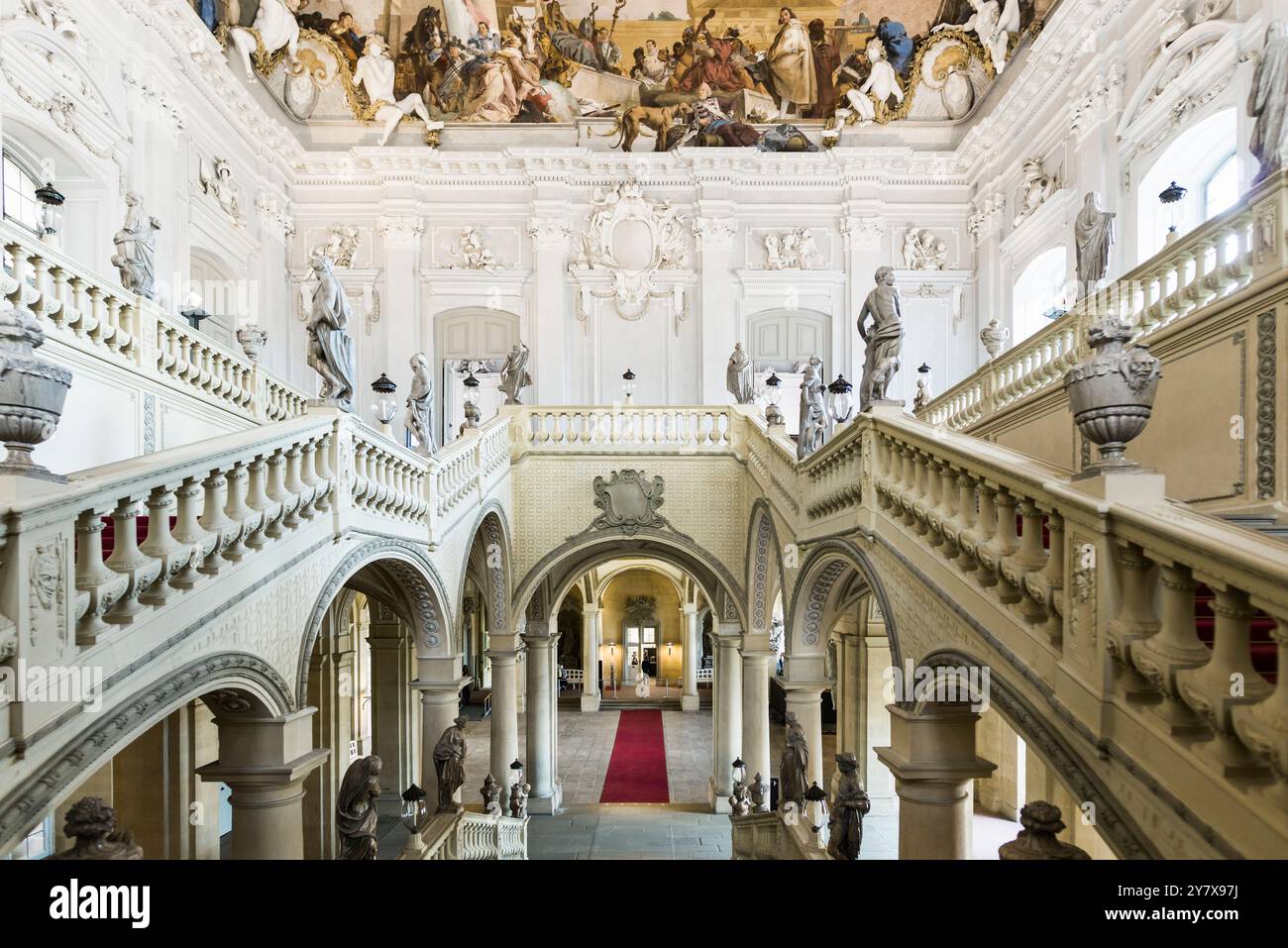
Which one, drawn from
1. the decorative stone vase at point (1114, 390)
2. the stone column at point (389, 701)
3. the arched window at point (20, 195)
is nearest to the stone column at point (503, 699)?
the stone column at point (389, 701)

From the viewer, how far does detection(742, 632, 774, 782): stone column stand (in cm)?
1400

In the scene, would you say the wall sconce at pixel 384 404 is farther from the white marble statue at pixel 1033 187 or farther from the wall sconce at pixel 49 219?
the white marble statue at pixel 1033 187

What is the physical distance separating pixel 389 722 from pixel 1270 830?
15.8 meters

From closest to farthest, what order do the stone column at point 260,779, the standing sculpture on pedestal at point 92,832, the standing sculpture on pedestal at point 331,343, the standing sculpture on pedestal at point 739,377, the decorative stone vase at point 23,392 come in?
the standing sculpture on pedestal at point 92,832, the decorative stone vase at point 23,392, the stone column at point 260,779, the standing sculpture on pedestal at point 331,343, the standing sculpture on pedestal at point 739,377

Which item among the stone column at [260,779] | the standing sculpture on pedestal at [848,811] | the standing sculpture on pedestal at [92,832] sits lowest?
the standing sculpture on pedestal at [848,811]

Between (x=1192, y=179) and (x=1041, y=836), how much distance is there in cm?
1199

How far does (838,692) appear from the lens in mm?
17828

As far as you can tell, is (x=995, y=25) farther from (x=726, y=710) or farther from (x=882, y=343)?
(x=726, y=710)

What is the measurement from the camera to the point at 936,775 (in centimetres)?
544

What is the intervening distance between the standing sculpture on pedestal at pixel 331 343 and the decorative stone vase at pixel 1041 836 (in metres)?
5.58

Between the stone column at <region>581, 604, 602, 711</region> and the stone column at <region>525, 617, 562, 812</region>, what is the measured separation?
8.43 m

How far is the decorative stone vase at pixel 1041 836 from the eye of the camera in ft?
11.3
